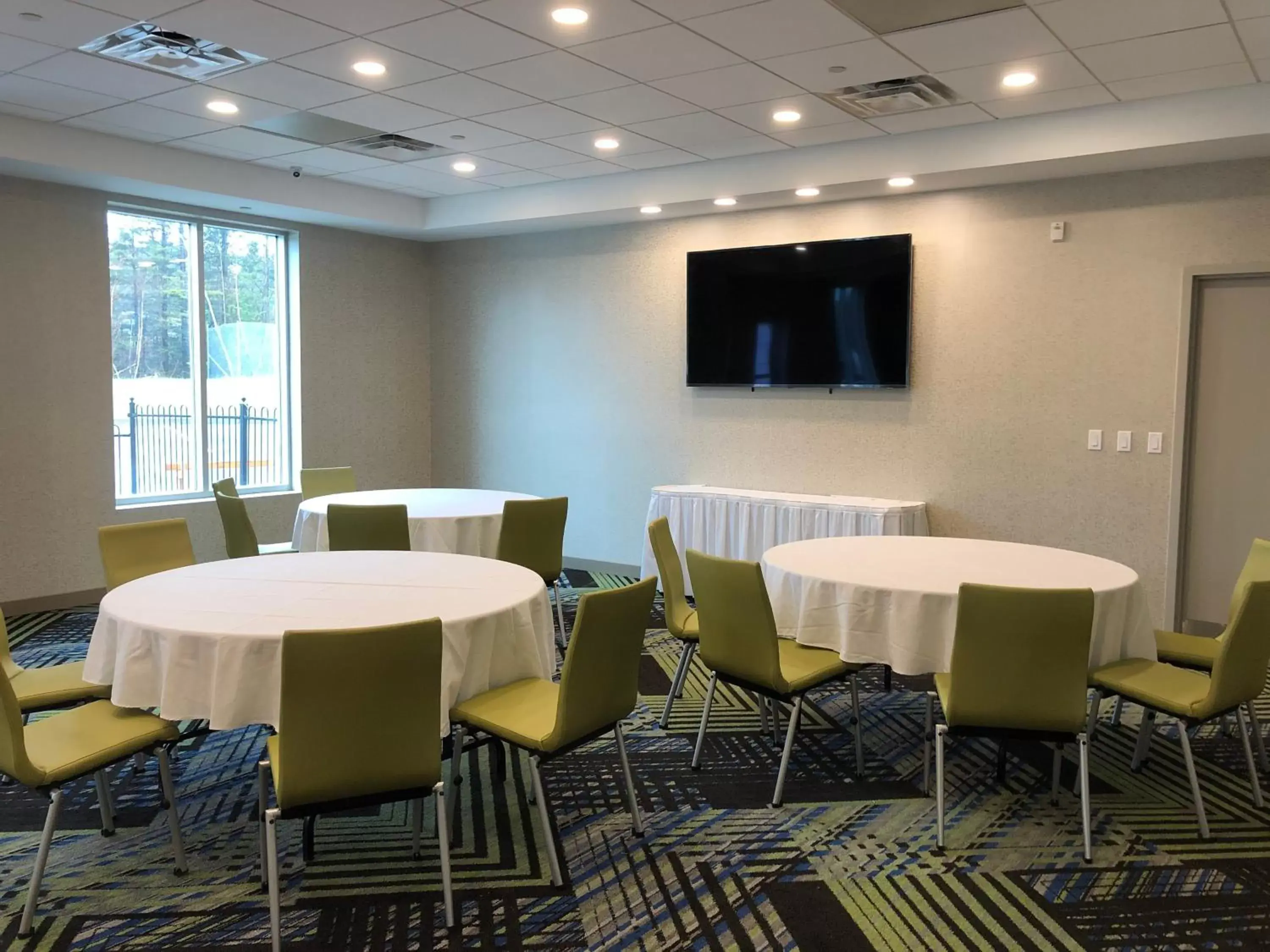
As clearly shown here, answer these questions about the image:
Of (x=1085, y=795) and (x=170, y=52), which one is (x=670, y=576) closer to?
(x=1085, y=795)

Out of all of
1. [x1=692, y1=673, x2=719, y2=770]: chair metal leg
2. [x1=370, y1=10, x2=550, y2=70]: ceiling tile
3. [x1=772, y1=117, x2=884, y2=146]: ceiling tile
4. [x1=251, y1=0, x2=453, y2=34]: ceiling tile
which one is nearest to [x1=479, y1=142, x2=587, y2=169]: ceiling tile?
[x1=772, y1=117, x2=884, y2=146]: ceiling tile

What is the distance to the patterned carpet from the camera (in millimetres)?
2785

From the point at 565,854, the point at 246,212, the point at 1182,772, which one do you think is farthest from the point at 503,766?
the point at 246,212

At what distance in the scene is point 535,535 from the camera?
17.9ft

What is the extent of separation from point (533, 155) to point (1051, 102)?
326 cm

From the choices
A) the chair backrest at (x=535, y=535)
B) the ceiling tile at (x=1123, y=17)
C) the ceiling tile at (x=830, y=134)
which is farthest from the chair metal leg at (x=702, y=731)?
the ceiling tile at (x=830, y=134)

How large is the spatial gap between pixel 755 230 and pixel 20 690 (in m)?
5.62

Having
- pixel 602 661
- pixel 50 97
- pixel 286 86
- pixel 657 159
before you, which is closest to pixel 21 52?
pixel 50 97

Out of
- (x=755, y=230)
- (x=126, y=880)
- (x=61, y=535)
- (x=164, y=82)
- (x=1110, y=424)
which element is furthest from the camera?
(x=755, y=230)

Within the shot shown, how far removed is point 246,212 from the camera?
7.66 metres

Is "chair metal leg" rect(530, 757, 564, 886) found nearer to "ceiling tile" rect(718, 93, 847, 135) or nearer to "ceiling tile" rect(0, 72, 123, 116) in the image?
"ceiling tile" rect(718, 93, 847, 135)

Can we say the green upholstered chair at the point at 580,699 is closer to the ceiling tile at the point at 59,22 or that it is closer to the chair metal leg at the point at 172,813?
the chair metal leg at the point at 172,813

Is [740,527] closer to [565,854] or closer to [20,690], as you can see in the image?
[565,854]

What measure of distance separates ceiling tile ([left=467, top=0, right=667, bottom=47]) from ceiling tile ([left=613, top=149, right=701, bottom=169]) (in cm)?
221
